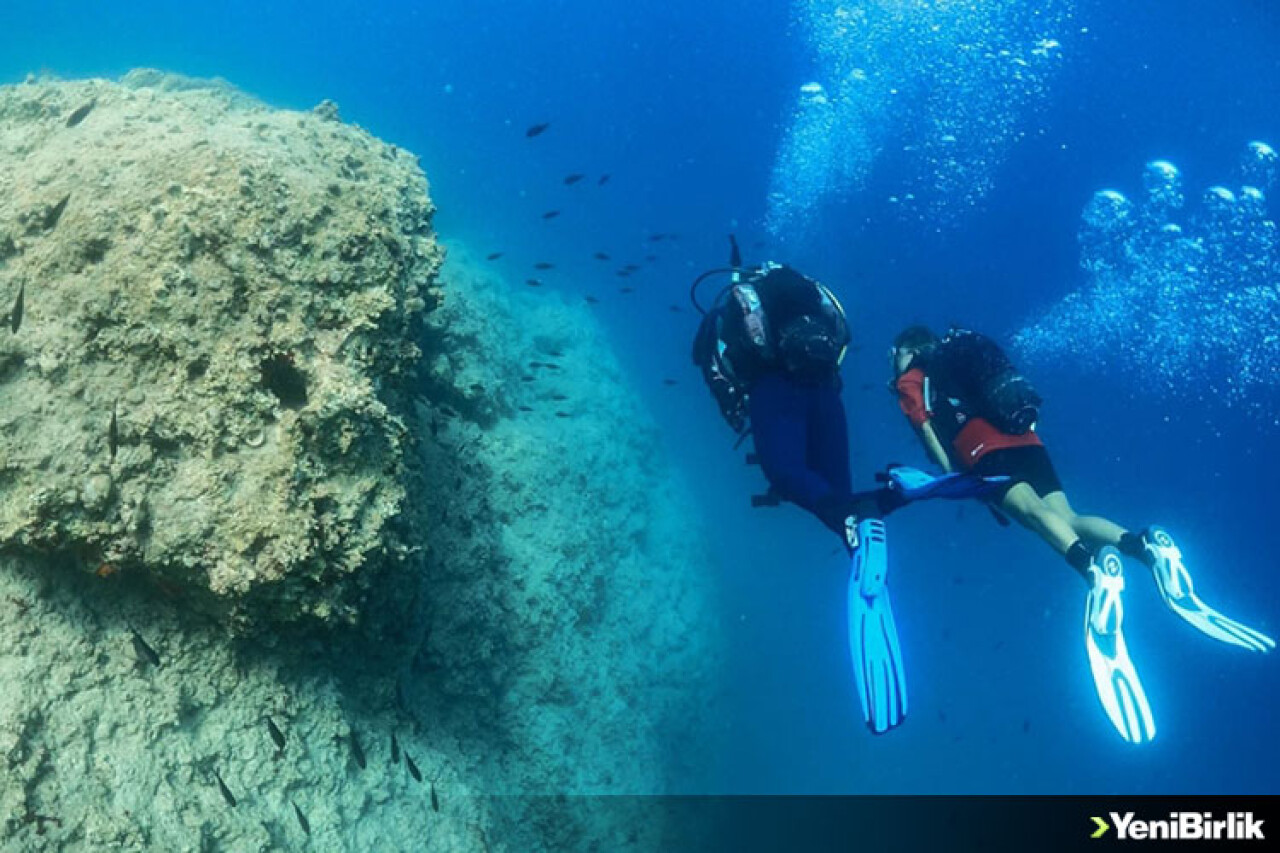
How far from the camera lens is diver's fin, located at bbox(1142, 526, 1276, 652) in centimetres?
553

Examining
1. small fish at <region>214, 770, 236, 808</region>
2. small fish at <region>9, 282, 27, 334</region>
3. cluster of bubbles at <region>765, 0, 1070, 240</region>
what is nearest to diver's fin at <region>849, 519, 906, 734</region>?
small fish at <region>214, 770, 236, 808</region>

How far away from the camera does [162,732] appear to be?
3.60 meters

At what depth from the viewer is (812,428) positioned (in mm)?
6664

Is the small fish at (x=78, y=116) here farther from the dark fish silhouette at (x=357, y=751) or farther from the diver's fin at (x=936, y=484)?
the diver's fin at (x=936, y=484)

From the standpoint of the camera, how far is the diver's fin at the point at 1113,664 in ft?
17.4

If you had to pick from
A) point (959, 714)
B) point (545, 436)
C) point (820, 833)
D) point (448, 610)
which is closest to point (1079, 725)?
point (959, 714)

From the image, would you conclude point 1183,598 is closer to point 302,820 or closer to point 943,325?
point 302,820

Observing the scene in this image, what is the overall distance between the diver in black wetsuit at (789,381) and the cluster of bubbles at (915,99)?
20.3m

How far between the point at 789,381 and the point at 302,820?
4.36m

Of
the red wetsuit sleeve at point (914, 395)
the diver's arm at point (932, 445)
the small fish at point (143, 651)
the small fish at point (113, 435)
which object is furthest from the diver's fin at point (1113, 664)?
the small fish at point (113, 435)

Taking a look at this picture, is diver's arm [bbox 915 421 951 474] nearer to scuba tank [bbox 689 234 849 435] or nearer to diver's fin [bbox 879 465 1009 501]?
diver's fin [bbox 879 465 1009 501]

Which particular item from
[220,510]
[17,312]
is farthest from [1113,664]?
[17,312]

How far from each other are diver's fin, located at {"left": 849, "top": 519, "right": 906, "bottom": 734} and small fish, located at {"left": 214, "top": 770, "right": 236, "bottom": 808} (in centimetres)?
377

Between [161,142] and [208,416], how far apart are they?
1.93 metres
